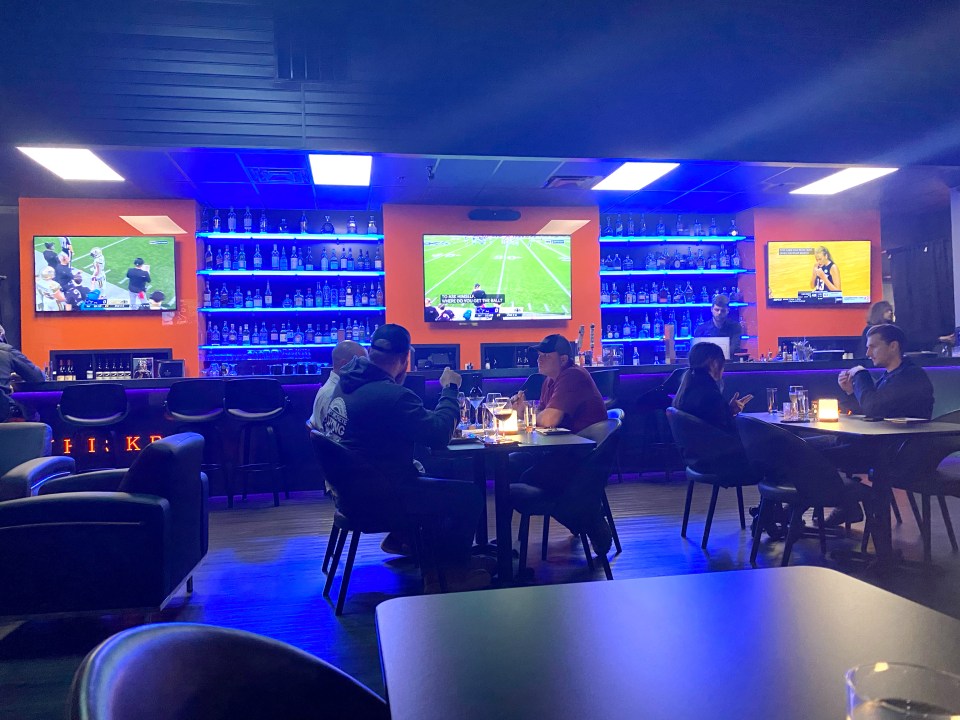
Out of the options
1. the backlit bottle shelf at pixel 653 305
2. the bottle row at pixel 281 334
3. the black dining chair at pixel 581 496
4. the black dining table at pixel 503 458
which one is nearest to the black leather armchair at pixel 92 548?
the black dining table at pixel 503 458

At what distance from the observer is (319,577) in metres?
3.89

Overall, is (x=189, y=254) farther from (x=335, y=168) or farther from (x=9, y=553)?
(x=9, y=553)

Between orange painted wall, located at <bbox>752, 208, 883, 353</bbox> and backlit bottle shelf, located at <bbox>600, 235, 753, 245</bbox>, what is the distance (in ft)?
0.91

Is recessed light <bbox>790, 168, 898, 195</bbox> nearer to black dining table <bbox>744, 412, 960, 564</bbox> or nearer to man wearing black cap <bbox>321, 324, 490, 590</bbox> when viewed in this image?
black dining table <bbox>744, 412, 960, 564</bbox>

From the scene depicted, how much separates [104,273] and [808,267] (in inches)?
350

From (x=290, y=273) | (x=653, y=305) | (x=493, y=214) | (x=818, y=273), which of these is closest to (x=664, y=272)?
(x=653, y=305)

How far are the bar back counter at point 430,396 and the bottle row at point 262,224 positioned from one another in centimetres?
294

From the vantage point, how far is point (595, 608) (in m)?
1.02

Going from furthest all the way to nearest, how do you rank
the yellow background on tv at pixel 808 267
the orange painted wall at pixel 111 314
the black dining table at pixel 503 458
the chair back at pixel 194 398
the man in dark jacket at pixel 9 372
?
the yellow background on tv at pixel 808 267 < the orange painted wall at pixel 111 314 < the chair back at pixel 194 398 < the man in dark jacket at pixel 9 372 < the black dining table at pixel 503 458

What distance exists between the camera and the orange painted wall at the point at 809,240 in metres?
9.38

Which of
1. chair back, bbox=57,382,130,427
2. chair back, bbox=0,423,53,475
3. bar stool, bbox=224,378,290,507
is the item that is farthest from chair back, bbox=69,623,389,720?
chair back, bbox=57,382,130,427

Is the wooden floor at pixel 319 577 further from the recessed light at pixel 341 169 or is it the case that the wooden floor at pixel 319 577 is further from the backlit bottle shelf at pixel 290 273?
the backlit bottle shelf at pixel 290 273

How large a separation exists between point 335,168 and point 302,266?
6.84 ft

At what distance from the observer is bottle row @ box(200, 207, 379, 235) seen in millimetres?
8461
